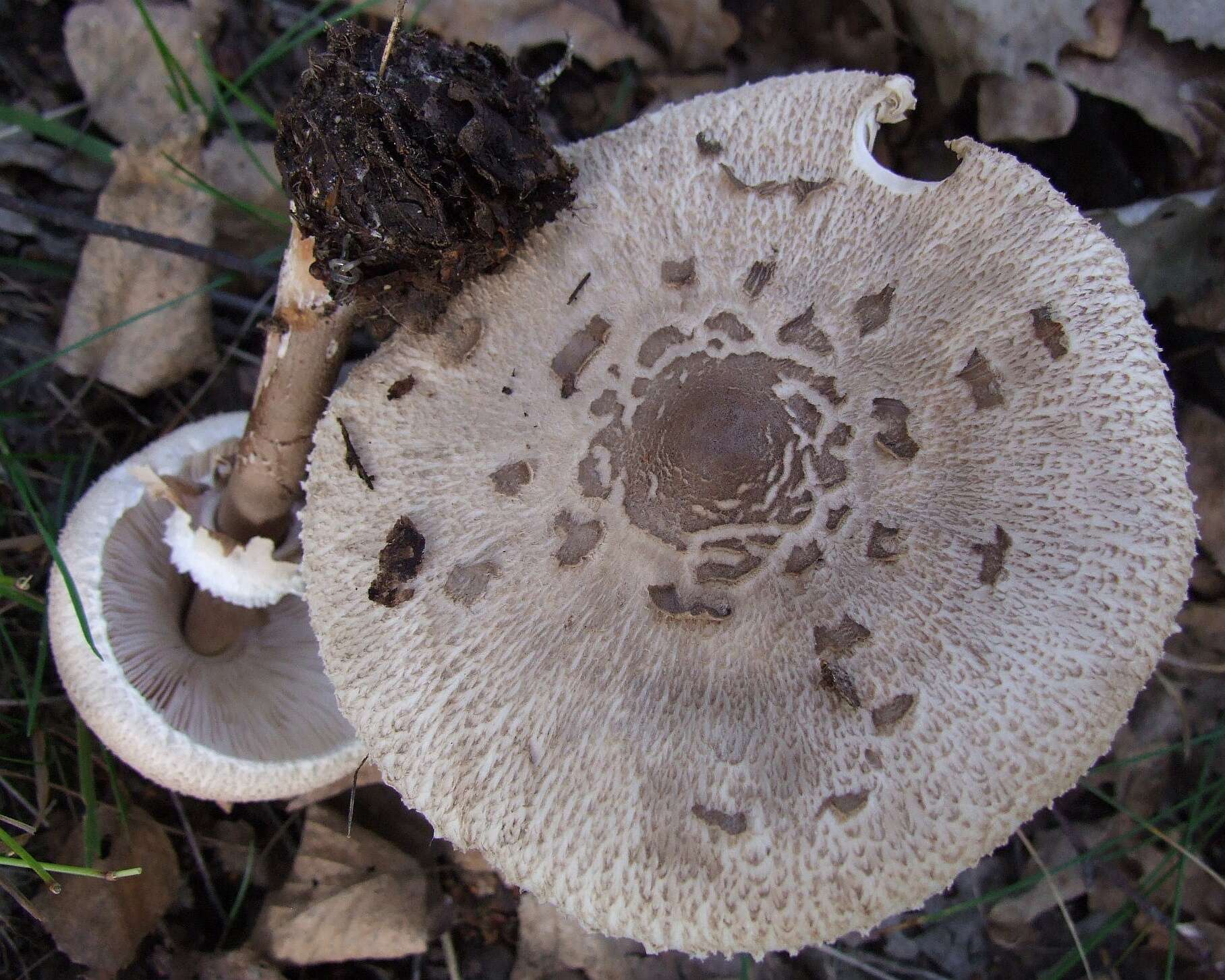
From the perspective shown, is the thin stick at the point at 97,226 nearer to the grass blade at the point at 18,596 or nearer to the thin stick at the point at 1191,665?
the grass blade at the point at 18,596

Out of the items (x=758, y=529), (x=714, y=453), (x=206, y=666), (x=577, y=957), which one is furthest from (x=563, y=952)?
(x=714, y=453)

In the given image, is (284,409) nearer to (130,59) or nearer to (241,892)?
(241,892)

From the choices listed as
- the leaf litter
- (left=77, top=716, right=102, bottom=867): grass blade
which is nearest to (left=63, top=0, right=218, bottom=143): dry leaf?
the leaf litter

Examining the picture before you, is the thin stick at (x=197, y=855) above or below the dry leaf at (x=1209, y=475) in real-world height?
below

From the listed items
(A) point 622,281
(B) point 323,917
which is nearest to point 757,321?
(A) point 622,281

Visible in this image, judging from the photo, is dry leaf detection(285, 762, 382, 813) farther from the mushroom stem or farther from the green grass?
the mushroom stem

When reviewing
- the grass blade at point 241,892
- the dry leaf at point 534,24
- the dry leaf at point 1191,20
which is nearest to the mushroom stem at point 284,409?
the grass blade at point 241,892
